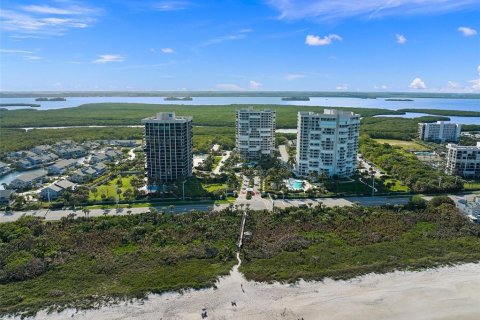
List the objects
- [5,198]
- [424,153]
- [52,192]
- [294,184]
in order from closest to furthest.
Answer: [5,198]
[52,192]
[294,184]
[424,153]

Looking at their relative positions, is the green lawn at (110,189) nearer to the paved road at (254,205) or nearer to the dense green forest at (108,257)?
the paved road at (254,205)

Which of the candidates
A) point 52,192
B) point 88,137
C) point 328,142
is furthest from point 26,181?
point 328,142

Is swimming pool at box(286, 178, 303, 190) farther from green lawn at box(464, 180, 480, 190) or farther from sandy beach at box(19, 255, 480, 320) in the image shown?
green lawn at box(464, 180, 480, 190)

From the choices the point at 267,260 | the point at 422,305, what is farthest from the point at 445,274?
the point at 267,260

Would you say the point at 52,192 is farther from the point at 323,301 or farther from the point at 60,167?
the point at 323,301

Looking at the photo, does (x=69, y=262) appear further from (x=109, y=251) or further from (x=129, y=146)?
(x=129, y=146)

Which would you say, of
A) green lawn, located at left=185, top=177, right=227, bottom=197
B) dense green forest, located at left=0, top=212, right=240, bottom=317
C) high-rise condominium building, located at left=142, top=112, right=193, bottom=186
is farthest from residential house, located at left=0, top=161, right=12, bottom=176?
green lawn, located at left=185, top=177, right=227, bottom=197
